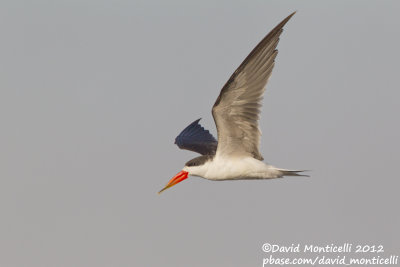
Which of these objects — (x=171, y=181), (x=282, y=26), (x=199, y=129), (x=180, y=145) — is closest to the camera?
(x=282, y=26)

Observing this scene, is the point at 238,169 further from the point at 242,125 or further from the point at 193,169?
the point at 193,169

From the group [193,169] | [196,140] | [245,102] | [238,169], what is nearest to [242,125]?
[245,102]

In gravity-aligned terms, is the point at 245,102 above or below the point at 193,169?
above

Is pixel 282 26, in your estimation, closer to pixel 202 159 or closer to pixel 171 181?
pixel 202 159

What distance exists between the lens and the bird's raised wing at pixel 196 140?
50.7 feet

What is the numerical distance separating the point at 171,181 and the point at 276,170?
101 inches

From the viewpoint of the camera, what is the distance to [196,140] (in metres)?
16.6

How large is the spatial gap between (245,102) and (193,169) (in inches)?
85.8

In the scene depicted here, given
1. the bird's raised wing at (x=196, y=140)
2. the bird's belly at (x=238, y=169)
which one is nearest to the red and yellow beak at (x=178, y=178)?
the bird's belly at (x=238, y=169)

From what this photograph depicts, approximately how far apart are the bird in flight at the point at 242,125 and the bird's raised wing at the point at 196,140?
6.88ft

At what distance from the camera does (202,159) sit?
42.1 ft

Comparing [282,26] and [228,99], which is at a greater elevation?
[282,26]

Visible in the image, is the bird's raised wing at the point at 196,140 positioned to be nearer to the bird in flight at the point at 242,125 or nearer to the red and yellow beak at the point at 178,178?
the red and yellow beak at the point at 178,178

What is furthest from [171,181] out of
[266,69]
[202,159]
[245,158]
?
[266,69]
